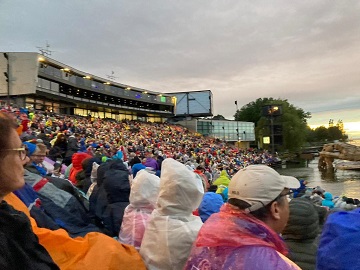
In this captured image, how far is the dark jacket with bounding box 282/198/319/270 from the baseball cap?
2.15ft

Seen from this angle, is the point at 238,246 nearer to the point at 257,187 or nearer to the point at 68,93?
the point at 257,187

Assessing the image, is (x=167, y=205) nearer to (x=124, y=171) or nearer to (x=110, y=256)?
(x=110, y=256)

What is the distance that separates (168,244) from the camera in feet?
7.34

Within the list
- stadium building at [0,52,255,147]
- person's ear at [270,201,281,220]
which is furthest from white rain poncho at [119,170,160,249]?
stadium building at [0,52,255,147]

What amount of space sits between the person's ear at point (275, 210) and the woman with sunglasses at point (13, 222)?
3.45ft

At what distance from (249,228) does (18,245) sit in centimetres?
98

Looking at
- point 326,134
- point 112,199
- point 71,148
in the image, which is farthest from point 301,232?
point 326,134

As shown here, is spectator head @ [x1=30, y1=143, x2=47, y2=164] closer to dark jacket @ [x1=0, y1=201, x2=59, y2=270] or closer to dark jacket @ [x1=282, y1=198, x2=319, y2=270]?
dark jacket @ [x1=0, y1=201, x2=59, y2=270]

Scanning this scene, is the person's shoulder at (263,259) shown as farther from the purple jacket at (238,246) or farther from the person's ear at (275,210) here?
the person's ear at (275,210)

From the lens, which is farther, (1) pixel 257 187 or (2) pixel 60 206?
(2) pixel 60 206

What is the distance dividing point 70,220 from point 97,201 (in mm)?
688

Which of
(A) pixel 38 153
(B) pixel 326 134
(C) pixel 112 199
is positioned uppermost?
(B) pixel 326 134

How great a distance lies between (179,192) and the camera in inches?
89.5

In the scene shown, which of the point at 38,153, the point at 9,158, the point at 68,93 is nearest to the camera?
the point at 9,158
